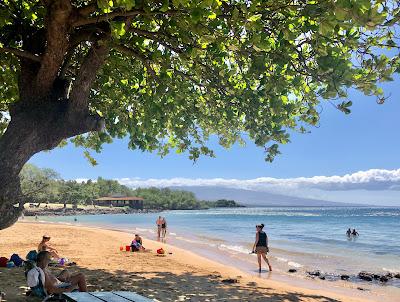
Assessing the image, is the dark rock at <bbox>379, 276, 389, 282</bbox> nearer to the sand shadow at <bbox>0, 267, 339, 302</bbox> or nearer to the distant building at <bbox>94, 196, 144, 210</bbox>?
the sand shadow at <bbox>0, 267, 339, 302</bbox>

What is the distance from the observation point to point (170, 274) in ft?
46.9

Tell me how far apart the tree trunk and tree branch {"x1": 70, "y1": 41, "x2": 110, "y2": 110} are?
17cm

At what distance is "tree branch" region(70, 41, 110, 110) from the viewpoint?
802cm

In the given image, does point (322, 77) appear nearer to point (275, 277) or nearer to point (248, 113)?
point (248, 113)

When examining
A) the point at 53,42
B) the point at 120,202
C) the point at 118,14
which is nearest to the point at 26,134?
the point at 53,42

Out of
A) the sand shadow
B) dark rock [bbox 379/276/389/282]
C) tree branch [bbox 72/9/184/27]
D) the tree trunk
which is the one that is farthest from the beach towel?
dark rock [bbox 379/276/389/282]

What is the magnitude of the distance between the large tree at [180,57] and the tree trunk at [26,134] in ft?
0.06

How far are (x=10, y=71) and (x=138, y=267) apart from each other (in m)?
8.15

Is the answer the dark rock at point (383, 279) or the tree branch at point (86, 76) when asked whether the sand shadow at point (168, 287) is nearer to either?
the tree branch at point (86, 76)

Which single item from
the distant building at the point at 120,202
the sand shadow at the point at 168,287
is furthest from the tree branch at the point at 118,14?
the distant building at the point at 120,202

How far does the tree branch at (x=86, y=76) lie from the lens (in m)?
8.02

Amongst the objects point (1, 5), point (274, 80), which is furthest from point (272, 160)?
point (1, 5)

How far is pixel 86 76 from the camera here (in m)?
8.05

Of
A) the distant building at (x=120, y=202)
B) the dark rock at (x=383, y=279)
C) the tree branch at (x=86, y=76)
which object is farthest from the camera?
the distant building at (x=120, y=202)
